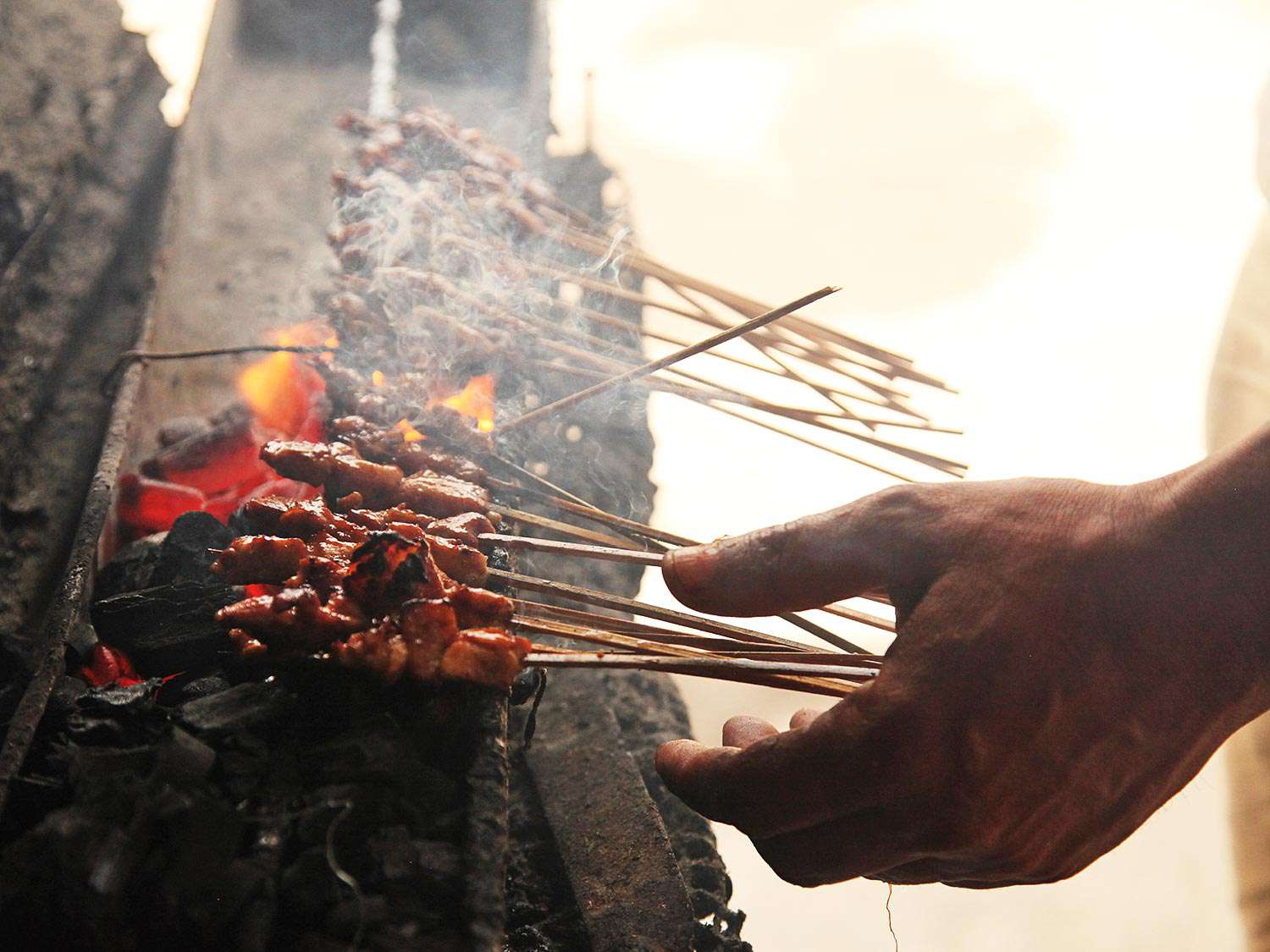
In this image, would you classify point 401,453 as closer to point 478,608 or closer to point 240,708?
point 478,608

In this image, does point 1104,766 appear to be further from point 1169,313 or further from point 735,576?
point 1169,313

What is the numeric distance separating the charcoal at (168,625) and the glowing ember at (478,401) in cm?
116

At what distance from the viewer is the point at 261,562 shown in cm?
247

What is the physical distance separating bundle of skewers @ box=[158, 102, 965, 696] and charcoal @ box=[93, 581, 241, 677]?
16 centimetres

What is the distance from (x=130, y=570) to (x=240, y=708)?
1200 mm

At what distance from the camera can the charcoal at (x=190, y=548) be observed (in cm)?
283

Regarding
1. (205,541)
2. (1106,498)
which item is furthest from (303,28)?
(1106,498)

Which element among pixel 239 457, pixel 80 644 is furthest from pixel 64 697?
pixel 239 457

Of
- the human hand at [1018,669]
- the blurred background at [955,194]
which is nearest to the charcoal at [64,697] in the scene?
the human hand at [1018,669]

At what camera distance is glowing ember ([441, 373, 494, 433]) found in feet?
11.5

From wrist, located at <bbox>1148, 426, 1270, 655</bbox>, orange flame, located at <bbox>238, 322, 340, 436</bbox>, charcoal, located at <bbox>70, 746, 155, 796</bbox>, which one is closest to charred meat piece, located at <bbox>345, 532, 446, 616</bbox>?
charcoal, located at <bbox>70, 746, 155, 796</bbox>

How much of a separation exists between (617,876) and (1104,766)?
1668 millimetres

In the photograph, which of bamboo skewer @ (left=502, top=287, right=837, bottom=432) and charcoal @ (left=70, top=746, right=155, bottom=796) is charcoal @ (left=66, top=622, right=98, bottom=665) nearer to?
charcoal @ (left=70, top=746, right=155, bottom=796)

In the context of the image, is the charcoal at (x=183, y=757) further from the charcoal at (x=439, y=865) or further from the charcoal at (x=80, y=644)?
the charcoal at (x=80, y=644)
